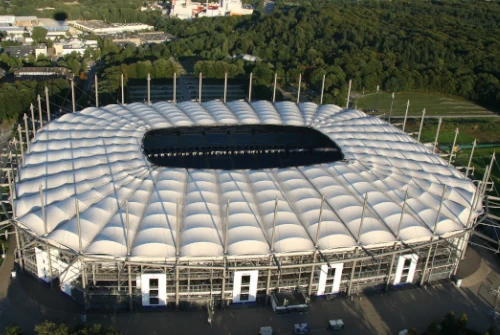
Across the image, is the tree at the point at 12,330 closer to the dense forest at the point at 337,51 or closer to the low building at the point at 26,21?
the dense forest at the point at 337,51

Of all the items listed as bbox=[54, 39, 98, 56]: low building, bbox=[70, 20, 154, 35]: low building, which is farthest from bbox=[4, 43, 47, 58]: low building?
bbox=[70, 20, 154, 35]: low building

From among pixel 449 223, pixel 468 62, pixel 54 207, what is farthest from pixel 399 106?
pixel 54 207

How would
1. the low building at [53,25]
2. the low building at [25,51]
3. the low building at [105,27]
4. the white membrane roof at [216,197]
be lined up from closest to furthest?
the white membrane roof at [216,197] → the low building at [25,51] → the low building at [53,25] → the low building at [105,27]

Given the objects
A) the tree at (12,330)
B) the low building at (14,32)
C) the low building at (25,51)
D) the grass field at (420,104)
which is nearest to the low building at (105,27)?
the low building at (14,32)

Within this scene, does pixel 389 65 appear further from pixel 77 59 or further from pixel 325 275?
pixel 325 275

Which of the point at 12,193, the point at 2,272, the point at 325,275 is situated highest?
the point at 12,193

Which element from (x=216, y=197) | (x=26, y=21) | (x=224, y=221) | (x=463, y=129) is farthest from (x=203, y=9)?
(x=224, y=221)
